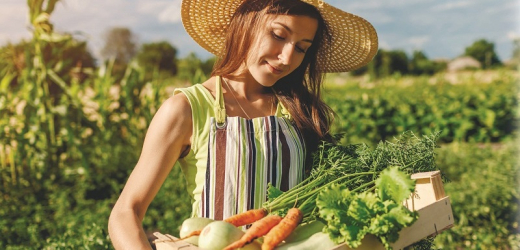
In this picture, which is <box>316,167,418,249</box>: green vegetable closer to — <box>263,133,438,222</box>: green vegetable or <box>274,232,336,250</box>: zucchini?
<box>274,232,336,250</box>: zucchini

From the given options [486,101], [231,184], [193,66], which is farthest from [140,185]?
→ [193,66]

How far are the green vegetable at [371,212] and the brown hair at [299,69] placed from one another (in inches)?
26.4

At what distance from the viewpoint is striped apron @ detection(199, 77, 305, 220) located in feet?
6.13

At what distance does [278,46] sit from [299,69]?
44cm

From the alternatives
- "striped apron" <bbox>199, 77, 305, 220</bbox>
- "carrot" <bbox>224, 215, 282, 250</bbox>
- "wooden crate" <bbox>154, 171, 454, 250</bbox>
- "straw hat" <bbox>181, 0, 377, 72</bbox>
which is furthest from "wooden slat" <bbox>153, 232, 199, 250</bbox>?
"straw hat" <bbox>181, 0, 377, 72</bbox>

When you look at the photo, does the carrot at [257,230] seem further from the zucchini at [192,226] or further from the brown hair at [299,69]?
the brown hair at [299,69]

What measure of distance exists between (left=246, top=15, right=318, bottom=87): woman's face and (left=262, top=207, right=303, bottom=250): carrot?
0.61 m

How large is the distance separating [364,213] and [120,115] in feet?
16.8

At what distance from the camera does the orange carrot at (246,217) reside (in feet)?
5.45

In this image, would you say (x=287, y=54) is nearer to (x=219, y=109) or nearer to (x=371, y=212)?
(x=219, y=109)

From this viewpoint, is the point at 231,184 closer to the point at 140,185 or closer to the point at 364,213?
the point at 140,185

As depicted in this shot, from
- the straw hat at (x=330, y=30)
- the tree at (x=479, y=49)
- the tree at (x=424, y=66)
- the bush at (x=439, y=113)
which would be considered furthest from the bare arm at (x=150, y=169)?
the tree at (x=479, y=49)

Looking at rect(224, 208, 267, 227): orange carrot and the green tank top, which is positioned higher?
the green tank top

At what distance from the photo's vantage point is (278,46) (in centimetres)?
193
